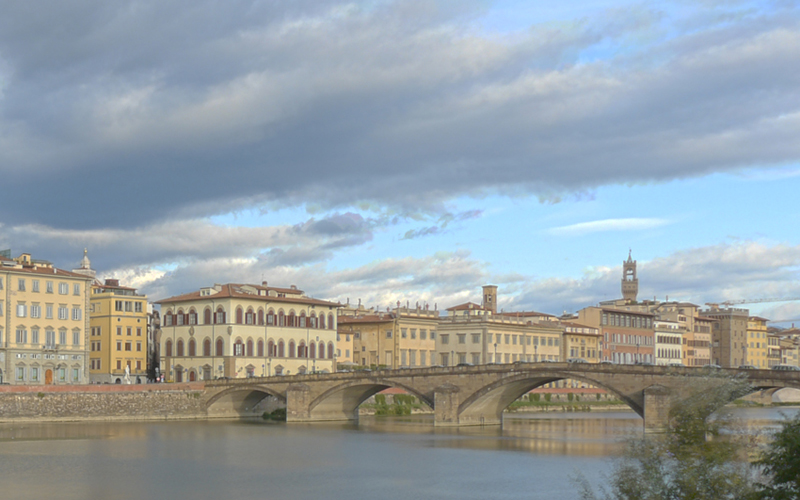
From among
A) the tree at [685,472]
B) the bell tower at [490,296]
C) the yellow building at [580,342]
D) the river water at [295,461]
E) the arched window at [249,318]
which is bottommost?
the river water at [295,461]

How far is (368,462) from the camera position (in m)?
59.5

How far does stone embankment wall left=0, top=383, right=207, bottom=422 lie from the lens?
8775cm

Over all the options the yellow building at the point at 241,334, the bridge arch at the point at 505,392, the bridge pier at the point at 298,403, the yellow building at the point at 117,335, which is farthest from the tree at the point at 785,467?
the yellow building at the point at 117,335

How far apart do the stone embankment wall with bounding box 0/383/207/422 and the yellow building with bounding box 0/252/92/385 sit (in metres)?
8.05

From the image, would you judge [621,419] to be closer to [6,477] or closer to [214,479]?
[214,479]

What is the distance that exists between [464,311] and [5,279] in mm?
65963

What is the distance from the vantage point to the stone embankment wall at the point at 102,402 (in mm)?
87750

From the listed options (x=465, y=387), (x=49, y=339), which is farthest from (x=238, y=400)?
(x=465, y=387)

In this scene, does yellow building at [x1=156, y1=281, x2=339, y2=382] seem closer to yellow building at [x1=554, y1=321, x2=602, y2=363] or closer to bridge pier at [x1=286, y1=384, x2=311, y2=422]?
bridge pier at [x1=286, y1=384, x2=311, y2=422]

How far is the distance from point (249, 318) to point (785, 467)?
85.2m

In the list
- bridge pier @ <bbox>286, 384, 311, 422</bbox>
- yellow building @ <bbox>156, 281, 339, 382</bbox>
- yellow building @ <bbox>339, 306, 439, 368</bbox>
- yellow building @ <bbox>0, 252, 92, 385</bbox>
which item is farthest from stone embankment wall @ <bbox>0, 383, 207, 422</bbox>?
→ yellow building @ <bbox>339, 306, 439, 368</bbox>

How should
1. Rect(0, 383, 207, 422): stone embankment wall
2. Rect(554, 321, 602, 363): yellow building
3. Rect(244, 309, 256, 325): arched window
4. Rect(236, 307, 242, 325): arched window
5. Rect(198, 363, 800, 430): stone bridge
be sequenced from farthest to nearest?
1. Rect(554, 321, 602, 363): yellow building
2. Rect(244, 309, 256, 325): arched window
3. Rect(236, 307, 242, 325): arched window
4. Rect(0, 383, 207, 422): stone embankment wall
5. Rect(198, 363, 800, 430): stone bridge

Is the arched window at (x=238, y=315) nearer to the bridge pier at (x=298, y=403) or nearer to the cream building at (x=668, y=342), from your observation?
the bridge pier at (x=298, y=403)

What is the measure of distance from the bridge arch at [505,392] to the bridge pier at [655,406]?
2051mm
